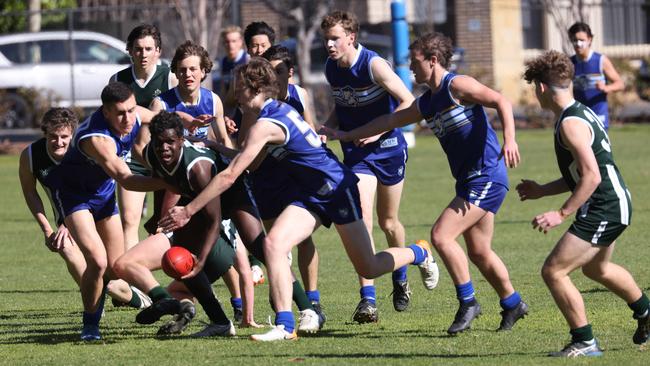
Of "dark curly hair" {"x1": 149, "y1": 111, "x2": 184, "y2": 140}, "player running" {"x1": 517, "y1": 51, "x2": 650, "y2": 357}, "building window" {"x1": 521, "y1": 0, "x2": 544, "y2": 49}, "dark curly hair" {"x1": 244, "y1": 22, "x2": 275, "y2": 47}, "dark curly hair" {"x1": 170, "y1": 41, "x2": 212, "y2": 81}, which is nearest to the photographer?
"player running" {"x1": 517, "y1": 51, "x2": 650, "y2": 357}

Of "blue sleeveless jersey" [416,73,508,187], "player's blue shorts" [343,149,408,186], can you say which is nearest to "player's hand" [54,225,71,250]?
"player's blue shorts" [343,149,408,186]

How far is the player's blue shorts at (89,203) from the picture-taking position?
7.90m

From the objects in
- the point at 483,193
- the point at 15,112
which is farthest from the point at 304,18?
the point at 483,193

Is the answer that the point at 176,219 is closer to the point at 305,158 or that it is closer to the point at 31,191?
the point at 305,158

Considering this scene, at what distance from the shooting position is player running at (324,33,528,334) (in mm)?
7434

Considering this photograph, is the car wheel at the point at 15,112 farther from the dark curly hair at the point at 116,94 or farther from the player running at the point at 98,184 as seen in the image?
the dark curly hair at the point at 116,94

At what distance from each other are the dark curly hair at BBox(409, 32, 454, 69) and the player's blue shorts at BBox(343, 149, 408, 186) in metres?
1.37

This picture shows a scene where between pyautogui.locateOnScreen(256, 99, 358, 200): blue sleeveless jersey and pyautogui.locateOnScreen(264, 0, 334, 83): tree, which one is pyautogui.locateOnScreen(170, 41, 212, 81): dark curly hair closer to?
pyautogui.locateOnScreen(256, 99, 358, 200): blue sleeveless jersey

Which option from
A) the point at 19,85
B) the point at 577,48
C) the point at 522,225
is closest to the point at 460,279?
the point at 522,225

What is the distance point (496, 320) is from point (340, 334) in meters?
1.10

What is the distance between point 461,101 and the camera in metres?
7.46

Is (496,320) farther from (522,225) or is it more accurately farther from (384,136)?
(522,225)

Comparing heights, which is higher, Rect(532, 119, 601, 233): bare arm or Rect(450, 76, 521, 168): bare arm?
Rect(450, 76, 521, 168): bare arm

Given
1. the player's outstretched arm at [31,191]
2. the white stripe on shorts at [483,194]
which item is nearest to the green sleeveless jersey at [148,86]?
the player's outstretched arm at [31,191]
